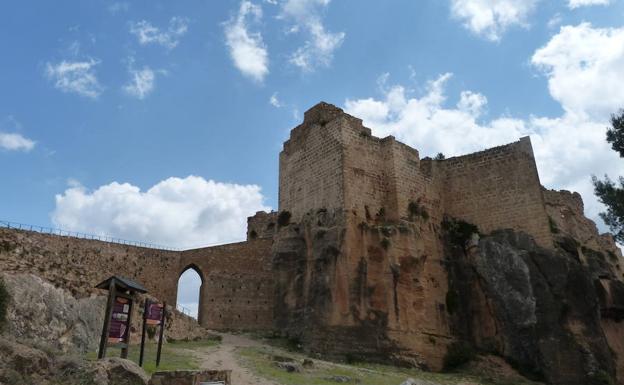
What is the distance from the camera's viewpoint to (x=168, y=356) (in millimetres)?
15359

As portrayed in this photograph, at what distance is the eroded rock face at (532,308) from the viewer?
20.0 m

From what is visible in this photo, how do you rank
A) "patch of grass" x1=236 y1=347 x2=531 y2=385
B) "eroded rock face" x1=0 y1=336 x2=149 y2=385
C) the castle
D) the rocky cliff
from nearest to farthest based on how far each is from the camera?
"eroded rock face" x1=0 y1=336 x2=149 y2=385 < "patch of grass" x1=236 y1=347 x2=531 y2=385 < the rocky cliff < the castle

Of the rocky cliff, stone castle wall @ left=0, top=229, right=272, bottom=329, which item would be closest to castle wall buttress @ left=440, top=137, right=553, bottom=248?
the rocky cliff

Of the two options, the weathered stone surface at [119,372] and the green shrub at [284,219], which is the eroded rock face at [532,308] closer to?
the green shrub at [284,219]

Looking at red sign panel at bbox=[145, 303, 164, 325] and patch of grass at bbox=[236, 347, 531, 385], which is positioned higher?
red sign panel at bbox=[145, 303, 164, 325]

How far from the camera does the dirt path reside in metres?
13.4

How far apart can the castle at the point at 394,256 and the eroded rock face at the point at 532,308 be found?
0.07m

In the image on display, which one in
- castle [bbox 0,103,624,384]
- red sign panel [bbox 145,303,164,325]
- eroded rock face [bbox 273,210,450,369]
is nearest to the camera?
red sign panel [bbox 145,303,164,325]

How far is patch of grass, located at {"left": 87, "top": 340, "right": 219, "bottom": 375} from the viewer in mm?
13297

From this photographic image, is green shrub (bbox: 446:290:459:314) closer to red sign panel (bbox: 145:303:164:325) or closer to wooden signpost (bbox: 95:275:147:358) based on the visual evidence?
red sign panel (bbox: 145:303:164:325)

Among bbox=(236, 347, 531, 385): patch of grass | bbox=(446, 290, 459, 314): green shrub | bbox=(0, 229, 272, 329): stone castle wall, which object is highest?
bbox=(0, 229, 272, 329): stone castle wall

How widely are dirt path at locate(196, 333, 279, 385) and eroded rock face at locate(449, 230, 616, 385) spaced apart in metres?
9.35

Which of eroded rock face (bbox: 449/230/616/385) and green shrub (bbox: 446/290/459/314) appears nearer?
eroded rock face (bbox: 449/230/616/385)

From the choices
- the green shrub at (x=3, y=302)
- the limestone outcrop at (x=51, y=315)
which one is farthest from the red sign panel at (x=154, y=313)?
the green shrub at (x=3, y=302)
